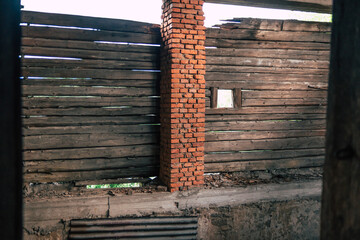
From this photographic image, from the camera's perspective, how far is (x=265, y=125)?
6.71 meters

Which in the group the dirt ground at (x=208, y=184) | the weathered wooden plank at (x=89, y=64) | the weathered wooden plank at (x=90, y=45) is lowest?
the dirt ground at (x=208, y=184)

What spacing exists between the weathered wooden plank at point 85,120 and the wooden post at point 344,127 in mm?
4782

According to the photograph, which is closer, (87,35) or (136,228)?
(136,228)

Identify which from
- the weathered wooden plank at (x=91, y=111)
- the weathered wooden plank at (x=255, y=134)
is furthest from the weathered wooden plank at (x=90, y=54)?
the weathered wooden plank at (x=255, y=134)

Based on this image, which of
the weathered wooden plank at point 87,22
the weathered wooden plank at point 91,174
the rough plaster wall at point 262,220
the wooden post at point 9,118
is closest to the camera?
the wooden post at point 9,118

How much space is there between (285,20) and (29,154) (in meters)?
5.32

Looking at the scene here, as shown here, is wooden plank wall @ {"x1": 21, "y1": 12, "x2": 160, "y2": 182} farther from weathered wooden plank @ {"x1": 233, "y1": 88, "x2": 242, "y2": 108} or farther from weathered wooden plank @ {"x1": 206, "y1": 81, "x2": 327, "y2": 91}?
weathered wooden plank @ {"x1": 233, "y1": 88, "x2": 242, "y2": 108}

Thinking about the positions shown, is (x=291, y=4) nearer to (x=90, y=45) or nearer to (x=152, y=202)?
(x=90, y=45)

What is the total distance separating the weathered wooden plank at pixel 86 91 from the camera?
5273mm

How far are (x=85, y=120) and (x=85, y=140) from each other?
334mm

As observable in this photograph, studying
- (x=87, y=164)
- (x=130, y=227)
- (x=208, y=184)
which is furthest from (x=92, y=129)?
(x=208, y=184)

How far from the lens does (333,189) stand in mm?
1228

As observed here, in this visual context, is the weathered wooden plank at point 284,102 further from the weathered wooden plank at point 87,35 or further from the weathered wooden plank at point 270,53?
the weathered wooden plank at point 87,35

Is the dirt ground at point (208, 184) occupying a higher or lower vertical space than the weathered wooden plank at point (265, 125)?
lower
